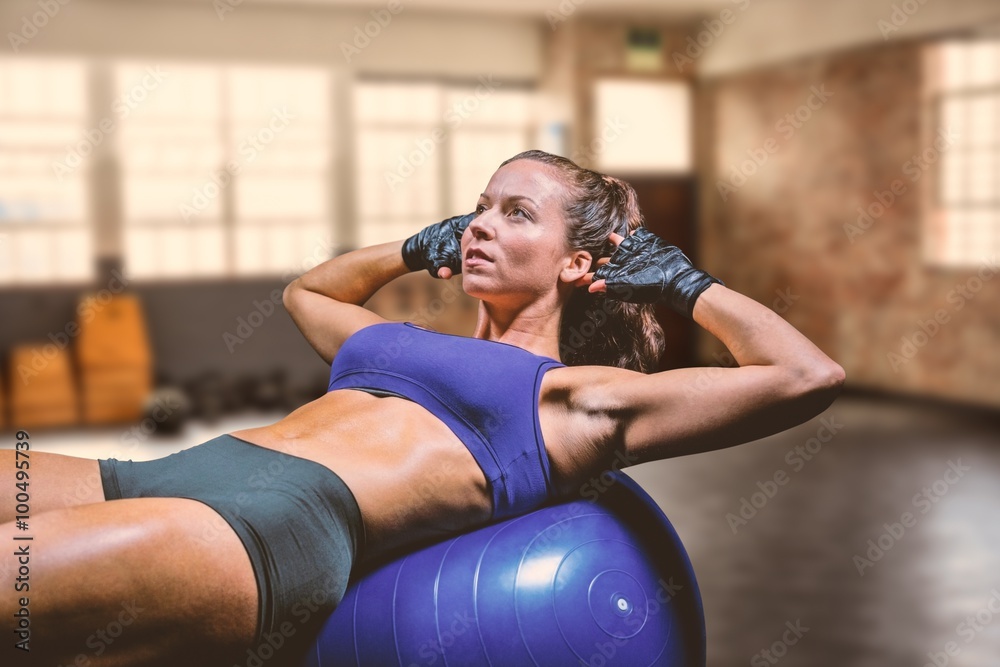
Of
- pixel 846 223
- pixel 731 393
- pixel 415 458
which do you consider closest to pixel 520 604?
pixel 415 458

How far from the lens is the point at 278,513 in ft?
3.51

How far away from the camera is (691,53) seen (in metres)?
9.12

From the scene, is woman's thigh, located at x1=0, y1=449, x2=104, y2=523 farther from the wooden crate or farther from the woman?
the wooden crate

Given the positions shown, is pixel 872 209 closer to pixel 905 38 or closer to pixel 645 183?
pixel 905 38

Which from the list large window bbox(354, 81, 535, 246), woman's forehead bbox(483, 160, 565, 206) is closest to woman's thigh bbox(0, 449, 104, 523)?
woman's forehead bbox(483, 160, 565, 206)

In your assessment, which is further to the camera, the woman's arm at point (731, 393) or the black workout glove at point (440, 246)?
the black workout glove at point (440, 246)

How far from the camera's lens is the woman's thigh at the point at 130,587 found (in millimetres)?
927

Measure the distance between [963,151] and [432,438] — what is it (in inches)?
259

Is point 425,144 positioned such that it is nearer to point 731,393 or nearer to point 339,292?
point 339,292

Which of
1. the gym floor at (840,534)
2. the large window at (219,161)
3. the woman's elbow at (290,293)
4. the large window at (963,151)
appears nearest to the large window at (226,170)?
the large window at (219,161)

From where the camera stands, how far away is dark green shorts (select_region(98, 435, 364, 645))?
41.1 inches

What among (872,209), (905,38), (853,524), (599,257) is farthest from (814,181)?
(599,257)

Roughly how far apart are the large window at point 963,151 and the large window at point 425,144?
3.55m

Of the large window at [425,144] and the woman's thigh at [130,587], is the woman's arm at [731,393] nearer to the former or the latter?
the woman's thigh at [130,587]
